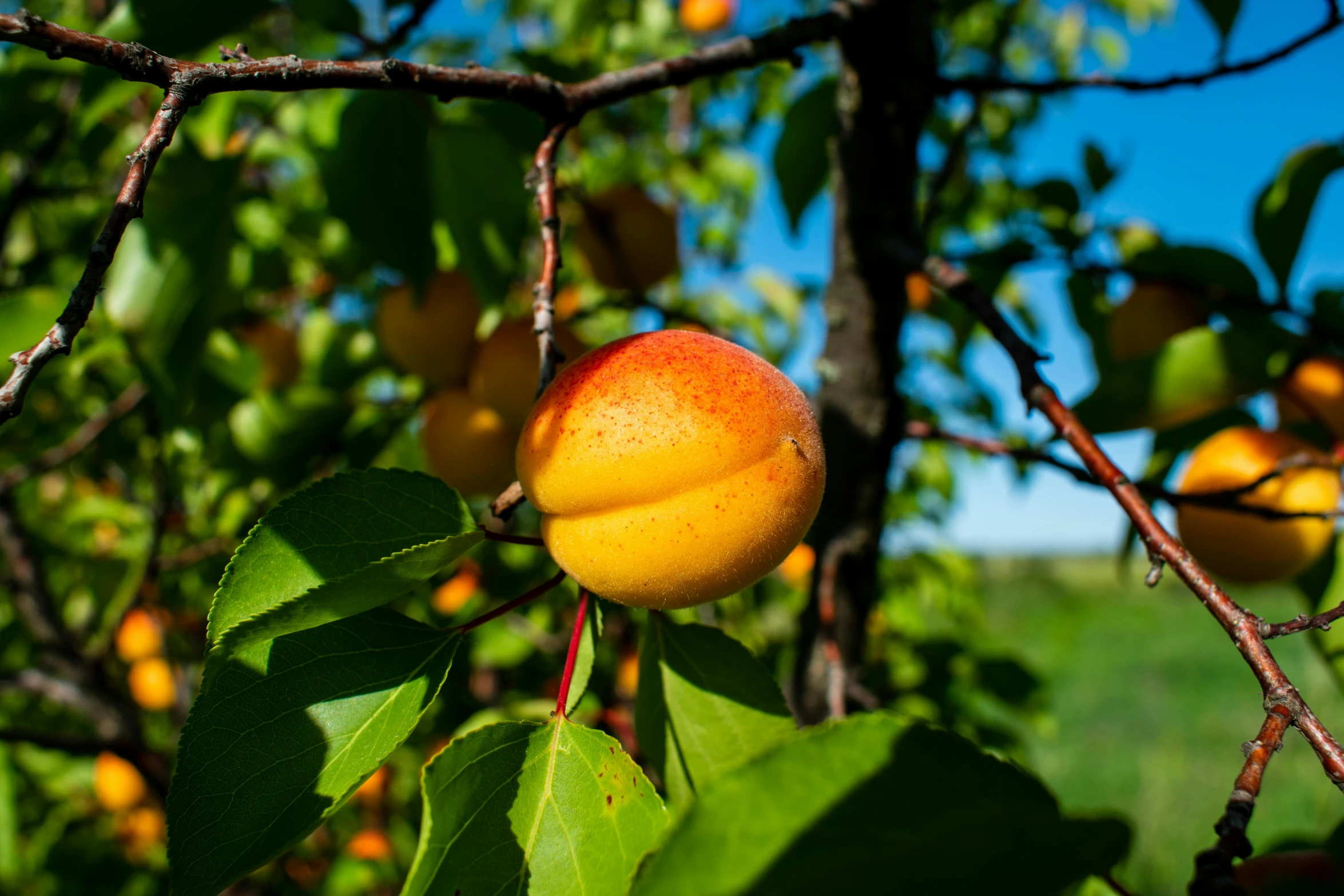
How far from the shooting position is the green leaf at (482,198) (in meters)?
0.91

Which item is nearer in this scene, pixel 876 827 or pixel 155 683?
pixel 876 827

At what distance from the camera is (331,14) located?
912 mm

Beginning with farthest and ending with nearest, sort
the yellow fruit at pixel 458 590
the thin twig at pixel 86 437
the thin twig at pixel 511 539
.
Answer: the yellow fruit at pixel 458 590, the thin twig at pixel 86 437, the thin twig at pixel 511 539

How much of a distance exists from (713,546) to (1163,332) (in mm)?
812

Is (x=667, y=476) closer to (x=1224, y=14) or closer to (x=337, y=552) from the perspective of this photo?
(x=337, y=552)

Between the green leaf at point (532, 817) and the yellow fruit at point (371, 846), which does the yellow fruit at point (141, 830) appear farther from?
the green leaf at point (532, 817)

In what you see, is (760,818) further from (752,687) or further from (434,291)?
(434,291)

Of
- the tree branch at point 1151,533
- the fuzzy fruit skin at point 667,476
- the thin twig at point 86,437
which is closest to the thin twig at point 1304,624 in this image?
the tree branch at point 1151,533

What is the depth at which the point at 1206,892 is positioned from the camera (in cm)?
32

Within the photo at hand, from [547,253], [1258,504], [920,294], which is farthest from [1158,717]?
[547,253]

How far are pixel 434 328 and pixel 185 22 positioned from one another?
376 mm

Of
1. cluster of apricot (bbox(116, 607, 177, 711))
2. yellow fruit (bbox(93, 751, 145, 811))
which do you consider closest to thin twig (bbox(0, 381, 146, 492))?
cluster of apricot (bbox(116, 607, 177, 711))

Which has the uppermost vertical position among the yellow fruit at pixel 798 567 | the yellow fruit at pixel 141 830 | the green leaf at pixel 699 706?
the green leaf at pixel 699 706

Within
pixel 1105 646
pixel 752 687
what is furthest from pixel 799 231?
pixel 1105 646
